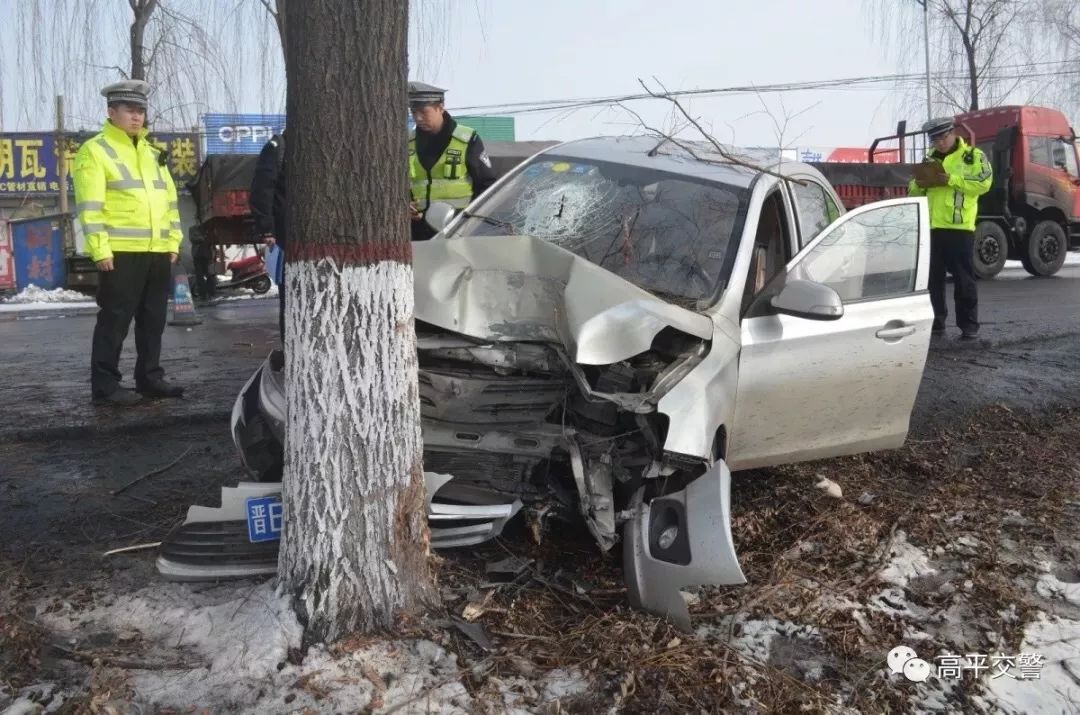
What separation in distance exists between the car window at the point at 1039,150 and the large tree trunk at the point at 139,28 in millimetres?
14697

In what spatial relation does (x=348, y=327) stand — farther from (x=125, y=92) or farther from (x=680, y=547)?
(x=125, y=92)

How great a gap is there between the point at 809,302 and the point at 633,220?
2.99 ft

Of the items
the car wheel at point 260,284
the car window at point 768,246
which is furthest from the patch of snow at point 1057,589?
the car wheel at point 260,284

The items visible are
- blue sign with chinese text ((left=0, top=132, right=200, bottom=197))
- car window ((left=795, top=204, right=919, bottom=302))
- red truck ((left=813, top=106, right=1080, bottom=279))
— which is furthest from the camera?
blue sign with chinese text ((left=0, top=132, right=200, bottom=197))

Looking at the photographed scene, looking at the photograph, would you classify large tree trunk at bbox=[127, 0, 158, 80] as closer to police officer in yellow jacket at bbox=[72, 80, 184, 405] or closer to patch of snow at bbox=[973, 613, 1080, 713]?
police officer in yellow jacket at bbox=[72, 80, 184, 405]

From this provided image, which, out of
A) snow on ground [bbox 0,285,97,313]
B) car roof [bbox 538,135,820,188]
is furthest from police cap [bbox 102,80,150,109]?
snow on ground [bbox 0,285,97,313]

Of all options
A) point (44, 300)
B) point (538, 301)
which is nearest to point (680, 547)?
point (538, 301)

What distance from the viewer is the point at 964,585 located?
329 centimetres

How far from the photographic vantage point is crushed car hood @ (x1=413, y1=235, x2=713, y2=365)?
2963 mm

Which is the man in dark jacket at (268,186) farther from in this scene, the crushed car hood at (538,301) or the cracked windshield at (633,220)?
the crushed car hood at (538,301)

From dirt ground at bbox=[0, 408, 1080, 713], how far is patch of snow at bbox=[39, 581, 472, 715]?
46 mm

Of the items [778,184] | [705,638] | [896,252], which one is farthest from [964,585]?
[778,184]

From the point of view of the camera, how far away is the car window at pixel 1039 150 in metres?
14.7

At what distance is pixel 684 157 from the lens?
4.47m
